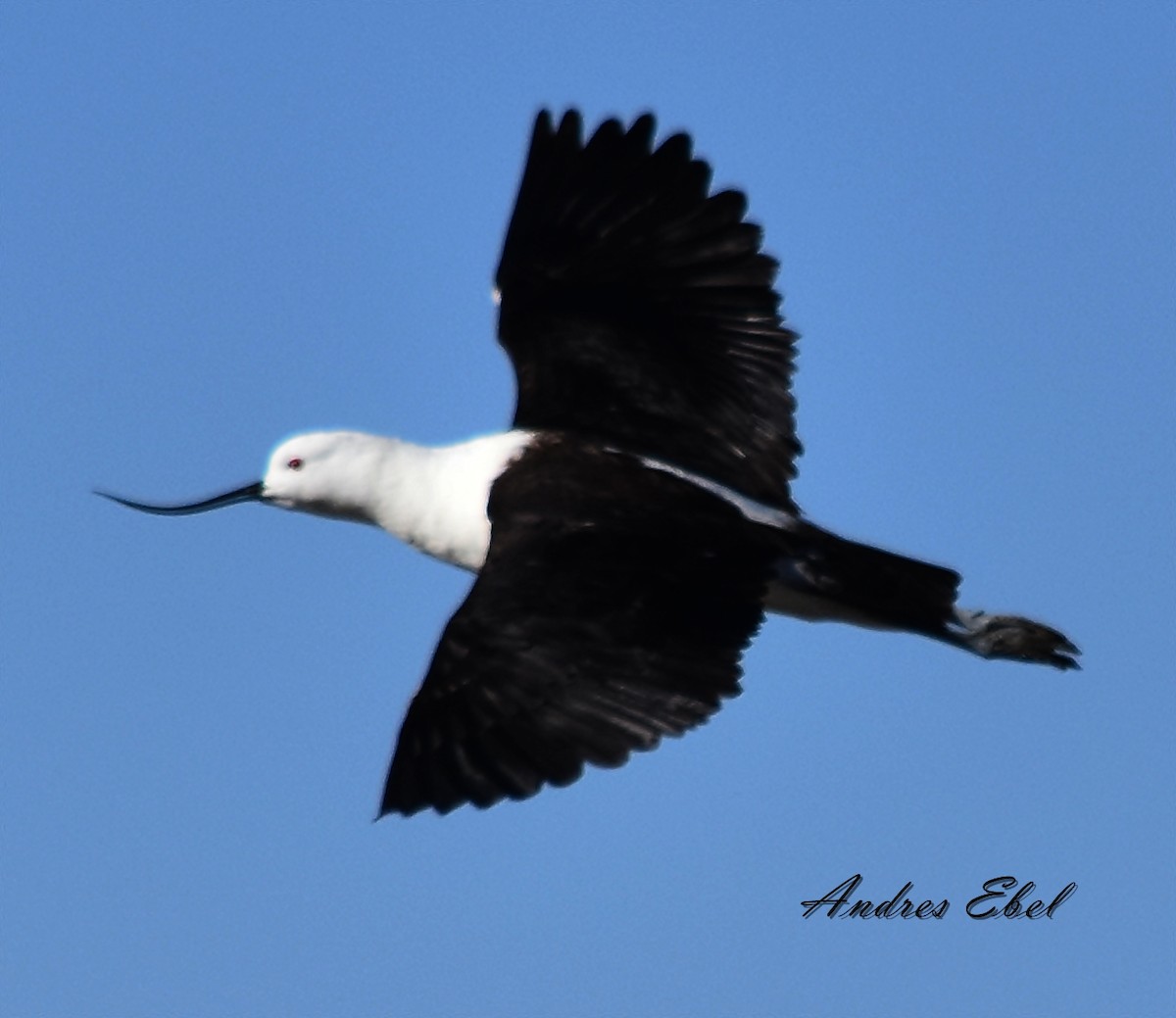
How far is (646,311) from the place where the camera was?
10.6 m

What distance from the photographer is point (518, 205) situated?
34.5ft

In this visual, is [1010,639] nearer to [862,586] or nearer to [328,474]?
[862,586]

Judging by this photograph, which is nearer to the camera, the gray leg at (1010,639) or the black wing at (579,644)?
the black wing at (579,644)

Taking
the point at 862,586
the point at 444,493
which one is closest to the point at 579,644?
the point at 862,586

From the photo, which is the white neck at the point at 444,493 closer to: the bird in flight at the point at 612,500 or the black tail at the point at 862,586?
the bird in flight at the point at 612,500

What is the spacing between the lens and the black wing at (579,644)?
30.2ft

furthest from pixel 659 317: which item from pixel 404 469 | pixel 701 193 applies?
pixel 404 469

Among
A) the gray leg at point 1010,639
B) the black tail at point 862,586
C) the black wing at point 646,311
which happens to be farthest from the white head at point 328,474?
the gray leg at point 1010,639

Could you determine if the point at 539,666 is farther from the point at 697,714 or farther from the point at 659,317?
the point at 659,317

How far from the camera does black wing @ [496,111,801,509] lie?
10.5 m

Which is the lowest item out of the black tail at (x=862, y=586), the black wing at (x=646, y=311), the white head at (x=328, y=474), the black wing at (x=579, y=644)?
the black wing at (x=579, y=644)

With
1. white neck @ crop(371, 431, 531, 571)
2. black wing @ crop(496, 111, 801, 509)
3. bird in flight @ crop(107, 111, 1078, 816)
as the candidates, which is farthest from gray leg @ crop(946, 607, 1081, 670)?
white neck @ crop(371, 431, 531, 571)

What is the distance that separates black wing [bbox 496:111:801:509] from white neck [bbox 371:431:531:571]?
26 cm

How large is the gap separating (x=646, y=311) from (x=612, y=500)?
1026 millimetres
